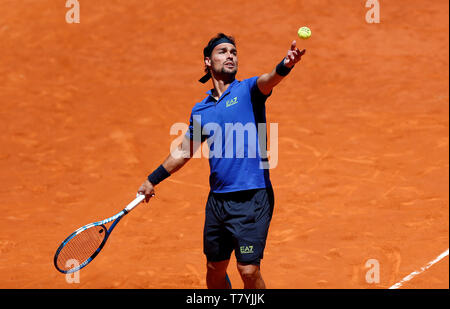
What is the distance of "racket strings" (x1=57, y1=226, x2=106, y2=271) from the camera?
534cm

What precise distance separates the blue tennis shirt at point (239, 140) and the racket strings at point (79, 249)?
1173mm

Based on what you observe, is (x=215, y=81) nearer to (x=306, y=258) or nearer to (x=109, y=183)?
(x=306, y=258)

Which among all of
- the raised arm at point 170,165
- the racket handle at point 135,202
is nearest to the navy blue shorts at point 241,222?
the raised arm at point 170,165

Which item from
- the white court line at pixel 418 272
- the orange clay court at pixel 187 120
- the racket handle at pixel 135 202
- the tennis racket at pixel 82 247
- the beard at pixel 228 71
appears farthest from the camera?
the orange clay court at pixel 187 120

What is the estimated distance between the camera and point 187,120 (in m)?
11.2

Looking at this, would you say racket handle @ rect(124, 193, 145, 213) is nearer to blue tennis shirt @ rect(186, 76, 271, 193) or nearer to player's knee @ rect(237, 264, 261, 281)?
blue tennis shirt @ rect(186, 76, 271, 193)

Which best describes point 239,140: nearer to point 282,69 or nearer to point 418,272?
point 282,69

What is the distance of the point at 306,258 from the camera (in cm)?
726

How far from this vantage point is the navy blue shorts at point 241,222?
4.77 metres

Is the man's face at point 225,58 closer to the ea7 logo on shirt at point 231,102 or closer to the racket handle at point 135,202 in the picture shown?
the ea7 logo on shirt at point 231,102

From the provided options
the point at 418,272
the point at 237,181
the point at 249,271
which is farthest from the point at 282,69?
the point at 418,272

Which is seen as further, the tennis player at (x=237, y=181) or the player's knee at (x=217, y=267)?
the player's knee at (x=217, y=267)

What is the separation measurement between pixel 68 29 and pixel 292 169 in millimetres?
7090

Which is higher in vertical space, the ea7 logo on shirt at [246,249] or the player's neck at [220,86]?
the player's neck at [220,86]
